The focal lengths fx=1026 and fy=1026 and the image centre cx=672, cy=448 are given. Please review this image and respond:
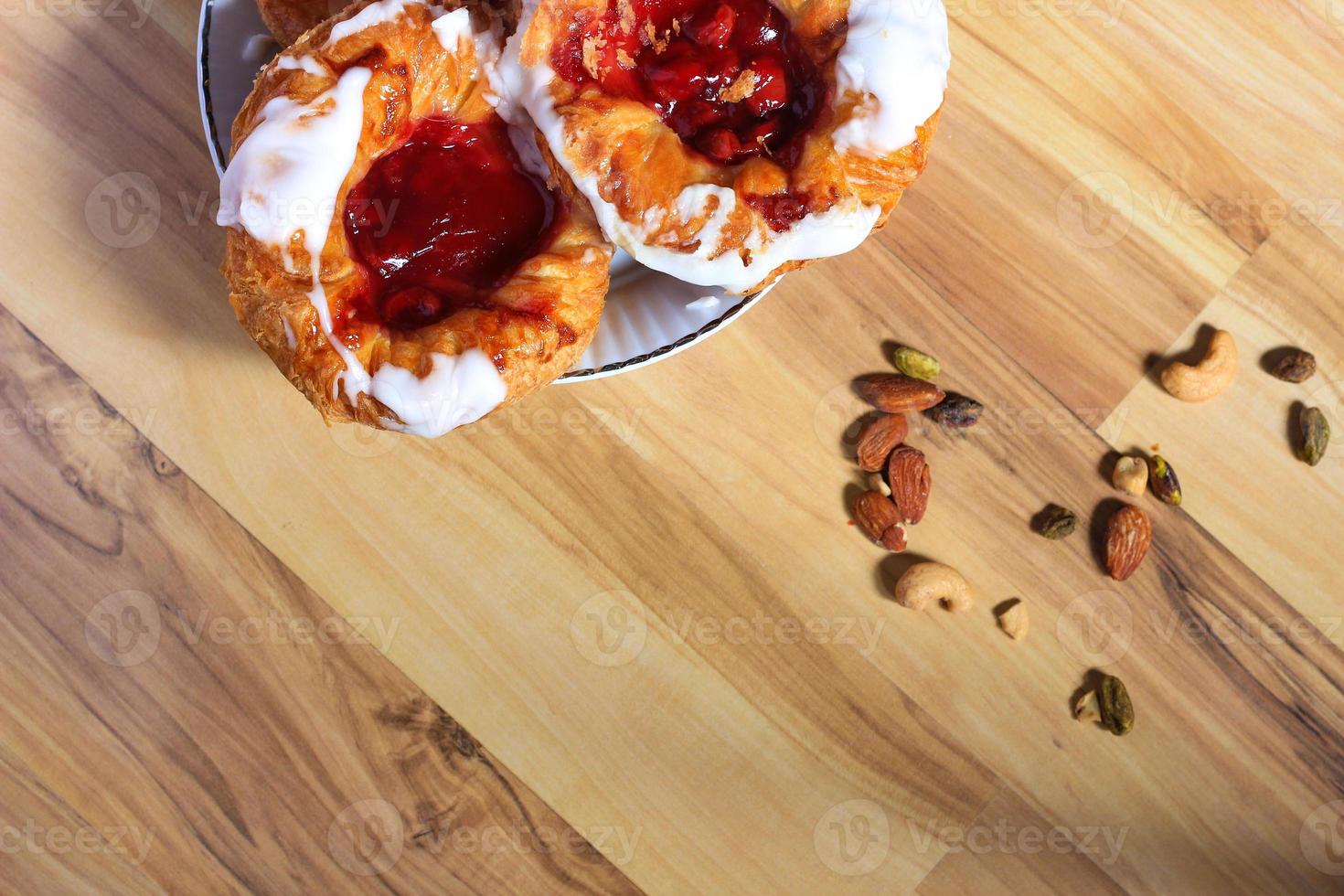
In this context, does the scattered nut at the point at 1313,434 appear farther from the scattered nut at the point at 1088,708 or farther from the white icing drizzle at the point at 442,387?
the white icing drizzle at the point at 442,387

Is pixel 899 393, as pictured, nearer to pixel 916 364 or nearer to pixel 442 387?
pixel 916 364

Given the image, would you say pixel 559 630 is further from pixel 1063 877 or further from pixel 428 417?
pixel 1063 877

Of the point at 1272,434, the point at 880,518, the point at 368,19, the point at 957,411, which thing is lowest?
the point at 880,518

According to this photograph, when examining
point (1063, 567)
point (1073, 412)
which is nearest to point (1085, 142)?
point (1073, 412)

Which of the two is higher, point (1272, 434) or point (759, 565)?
point (1272, 434)

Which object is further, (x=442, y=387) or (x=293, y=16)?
(x=293, y=16)

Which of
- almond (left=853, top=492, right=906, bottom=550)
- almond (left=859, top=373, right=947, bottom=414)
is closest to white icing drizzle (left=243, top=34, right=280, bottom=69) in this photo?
almond (left=859, top=373, right=947, bottom=414)

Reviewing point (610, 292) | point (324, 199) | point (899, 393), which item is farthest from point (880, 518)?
point (324, 199)
